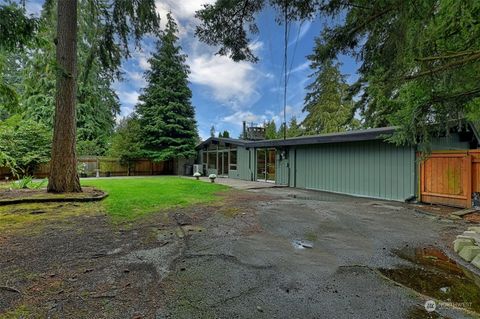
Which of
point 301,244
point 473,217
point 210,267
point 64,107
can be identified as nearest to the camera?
point 210,267

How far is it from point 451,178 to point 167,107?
16.9 meters

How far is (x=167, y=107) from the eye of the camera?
1920 cm

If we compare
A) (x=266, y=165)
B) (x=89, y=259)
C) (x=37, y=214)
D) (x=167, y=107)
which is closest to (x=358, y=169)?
(x=266, y=165)

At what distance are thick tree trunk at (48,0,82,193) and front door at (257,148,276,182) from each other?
9813mm

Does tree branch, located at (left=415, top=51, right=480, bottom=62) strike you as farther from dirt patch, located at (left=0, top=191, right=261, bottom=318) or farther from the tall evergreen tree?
the tall evergreen tree

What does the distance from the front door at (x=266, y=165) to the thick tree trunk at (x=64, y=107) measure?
32.2 ft

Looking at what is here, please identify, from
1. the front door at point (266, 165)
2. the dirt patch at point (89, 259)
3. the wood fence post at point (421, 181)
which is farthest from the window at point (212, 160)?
the wood fence post at point (421, 181)

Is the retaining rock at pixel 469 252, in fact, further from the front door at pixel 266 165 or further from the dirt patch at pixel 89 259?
the front door at pixel 266 165

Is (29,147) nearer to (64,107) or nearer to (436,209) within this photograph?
(64,107)

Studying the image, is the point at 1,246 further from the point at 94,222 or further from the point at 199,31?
the point at 199,31

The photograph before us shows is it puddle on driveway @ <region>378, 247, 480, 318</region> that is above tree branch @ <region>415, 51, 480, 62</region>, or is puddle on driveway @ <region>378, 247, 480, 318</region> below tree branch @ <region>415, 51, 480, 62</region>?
below

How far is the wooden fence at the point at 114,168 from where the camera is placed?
1638 cm

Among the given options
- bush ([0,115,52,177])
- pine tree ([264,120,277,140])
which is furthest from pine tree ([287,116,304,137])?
bush ([0,115,52,177])

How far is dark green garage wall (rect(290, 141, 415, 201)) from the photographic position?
28.2ft
